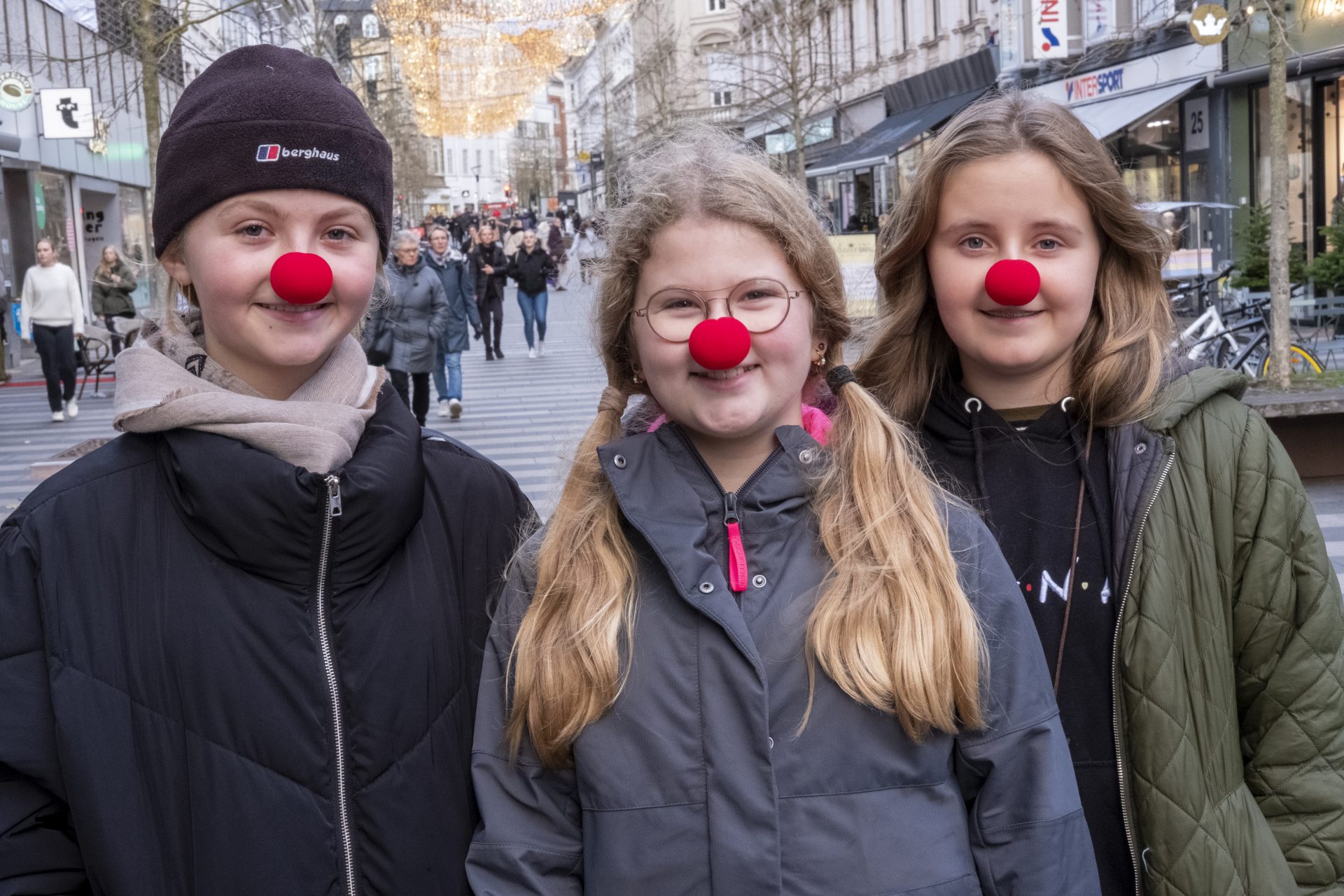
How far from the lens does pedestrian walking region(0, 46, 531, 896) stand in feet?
5.50

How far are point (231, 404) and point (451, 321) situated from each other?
10924mm

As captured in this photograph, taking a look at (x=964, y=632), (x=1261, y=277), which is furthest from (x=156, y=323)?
(x=1261, y=277)

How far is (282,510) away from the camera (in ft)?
5.56

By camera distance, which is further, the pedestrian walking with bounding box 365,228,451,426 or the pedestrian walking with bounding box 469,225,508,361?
the pedestrian walking with bounding box 469,225,508,361

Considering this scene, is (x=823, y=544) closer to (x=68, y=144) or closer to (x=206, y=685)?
(x=206, y=685)

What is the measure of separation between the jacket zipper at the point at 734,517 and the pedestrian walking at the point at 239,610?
389mm

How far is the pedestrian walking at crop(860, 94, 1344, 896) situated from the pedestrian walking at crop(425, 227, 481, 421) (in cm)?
907

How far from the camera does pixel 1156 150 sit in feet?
66.9

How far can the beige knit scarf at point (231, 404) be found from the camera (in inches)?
68.1

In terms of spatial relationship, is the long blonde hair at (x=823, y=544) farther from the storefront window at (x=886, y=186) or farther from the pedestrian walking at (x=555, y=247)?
the pedestrian walking at (x=555, y=247)

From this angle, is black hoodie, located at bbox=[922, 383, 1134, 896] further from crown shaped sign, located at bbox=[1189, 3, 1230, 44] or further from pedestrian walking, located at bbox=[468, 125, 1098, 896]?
crown shaped sign, located at bbox=[1189, 3, 1230, 44]

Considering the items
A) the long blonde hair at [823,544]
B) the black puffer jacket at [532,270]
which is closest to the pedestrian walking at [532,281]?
the black puffer jacket at [532,270]

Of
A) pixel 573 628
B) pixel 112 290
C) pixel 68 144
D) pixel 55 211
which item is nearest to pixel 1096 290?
pixel 573 628

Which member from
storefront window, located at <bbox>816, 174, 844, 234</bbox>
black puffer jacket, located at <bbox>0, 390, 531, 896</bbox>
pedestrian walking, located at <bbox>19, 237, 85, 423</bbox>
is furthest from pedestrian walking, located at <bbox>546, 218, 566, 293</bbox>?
black puffer jacket, located at <bbox>0, 390, 531, 896</bbox>
